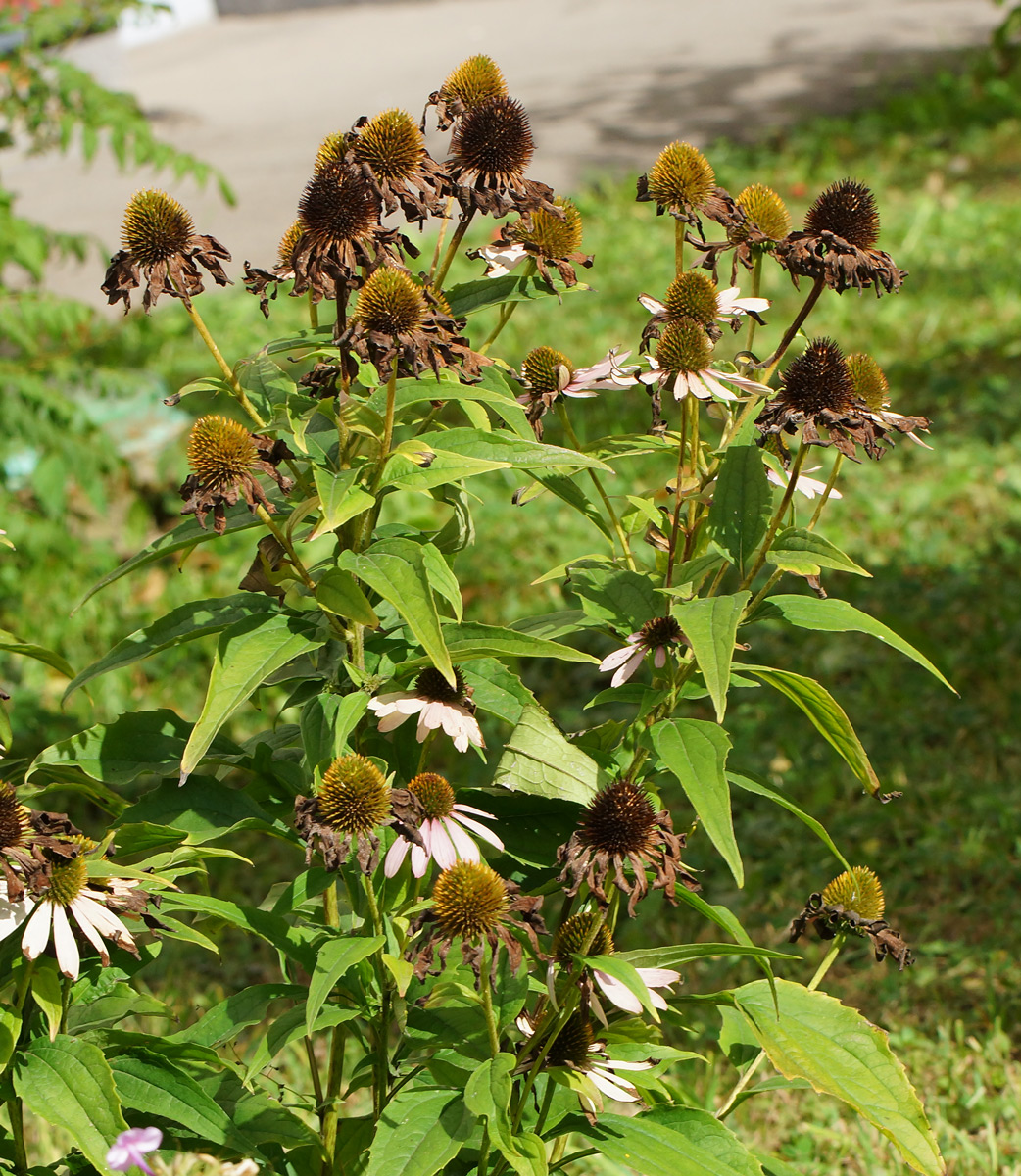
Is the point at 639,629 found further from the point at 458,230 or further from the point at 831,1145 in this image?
the point at 831,1145

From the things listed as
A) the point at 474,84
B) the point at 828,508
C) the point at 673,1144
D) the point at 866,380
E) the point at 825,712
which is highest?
the point at 474,84

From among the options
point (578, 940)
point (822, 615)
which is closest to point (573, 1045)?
point (578, 940)

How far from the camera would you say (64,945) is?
1133 mm

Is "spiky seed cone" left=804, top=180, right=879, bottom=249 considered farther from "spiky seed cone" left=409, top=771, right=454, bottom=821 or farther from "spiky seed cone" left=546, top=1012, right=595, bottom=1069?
"spiky seed cone" left=546, top=1012, right=595, bottom=1069

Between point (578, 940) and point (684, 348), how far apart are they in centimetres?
61

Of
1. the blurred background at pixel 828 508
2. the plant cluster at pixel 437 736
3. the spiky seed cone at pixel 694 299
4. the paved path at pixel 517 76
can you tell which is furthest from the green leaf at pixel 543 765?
the paved path at pixel 517 76

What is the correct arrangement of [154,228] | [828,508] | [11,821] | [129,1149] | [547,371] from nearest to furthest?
[129,1149]
[11,821]
[154,228]
[547,371]
[828,508]

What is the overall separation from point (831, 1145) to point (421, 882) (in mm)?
1219

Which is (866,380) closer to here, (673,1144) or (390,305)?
(390,305)

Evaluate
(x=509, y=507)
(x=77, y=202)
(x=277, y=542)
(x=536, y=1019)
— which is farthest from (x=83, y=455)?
(x=77, y=202)

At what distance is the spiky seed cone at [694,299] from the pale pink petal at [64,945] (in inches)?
32.4

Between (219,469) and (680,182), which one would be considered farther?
(680,182)

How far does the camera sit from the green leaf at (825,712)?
126 cm

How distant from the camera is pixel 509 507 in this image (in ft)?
14.5
